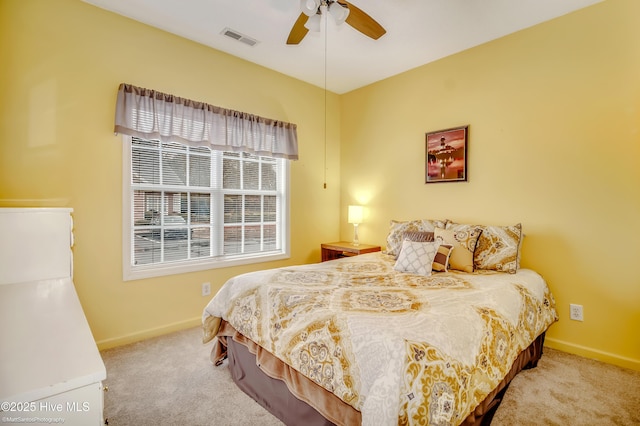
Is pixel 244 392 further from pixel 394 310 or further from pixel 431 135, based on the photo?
pixel 431 135

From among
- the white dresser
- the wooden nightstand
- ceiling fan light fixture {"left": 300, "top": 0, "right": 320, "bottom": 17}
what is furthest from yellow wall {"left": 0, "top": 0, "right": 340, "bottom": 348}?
ceiling fan light fixture {"left": 300, "top": 0, "right": 320, "bottom": 17}

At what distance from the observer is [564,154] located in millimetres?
2615

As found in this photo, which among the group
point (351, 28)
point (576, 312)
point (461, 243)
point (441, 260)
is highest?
point (351, 28)

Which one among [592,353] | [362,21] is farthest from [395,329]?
[592,353]

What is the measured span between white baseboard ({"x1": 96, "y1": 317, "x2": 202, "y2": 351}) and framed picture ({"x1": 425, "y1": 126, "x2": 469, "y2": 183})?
2905 millimetres

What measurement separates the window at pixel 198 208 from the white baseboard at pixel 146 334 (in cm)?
50

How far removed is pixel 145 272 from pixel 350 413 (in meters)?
2.30

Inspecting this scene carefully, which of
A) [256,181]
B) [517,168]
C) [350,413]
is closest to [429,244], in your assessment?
[517,168]

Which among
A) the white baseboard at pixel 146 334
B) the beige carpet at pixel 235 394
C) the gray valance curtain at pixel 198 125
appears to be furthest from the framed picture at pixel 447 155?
the white baseboard at pixel 146 334

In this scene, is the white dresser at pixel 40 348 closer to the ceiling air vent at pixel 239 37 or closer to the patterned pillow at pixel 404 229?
the ceiling air vent at pixel 239 37

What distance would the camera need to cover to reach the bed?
4.00 feet

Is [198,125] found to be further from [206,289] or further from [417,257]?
[417,257]

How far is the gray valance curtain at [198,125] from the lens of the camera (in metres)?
2.68

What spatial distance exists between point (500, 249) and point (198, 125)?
9.72ft
